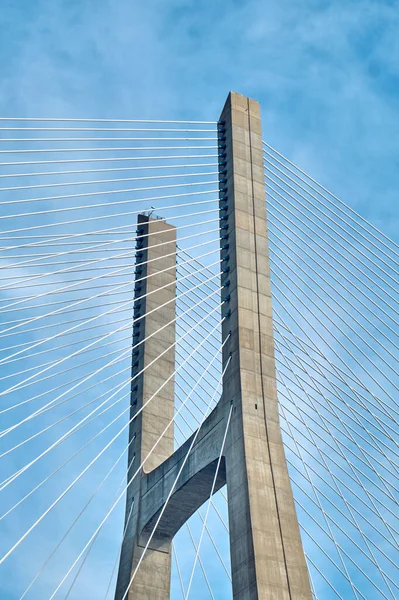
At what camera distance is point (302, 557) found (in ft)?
64.9

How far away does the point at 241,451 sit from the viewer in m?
20.6

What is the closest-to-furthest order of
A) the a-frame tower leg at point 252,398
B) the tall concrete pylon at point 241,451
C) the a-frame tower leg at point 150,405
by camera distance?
the a-frame tower leg at point 252,398
the tall concrete pylon at point 241,451
the a-frame tower leg at point 150,405

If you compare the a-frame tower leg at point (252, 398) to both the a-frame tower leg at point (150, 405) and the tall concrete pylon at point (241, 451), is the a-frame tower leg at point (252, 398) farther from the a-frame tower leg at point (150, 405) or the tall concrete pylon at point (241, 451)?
the a-frame tower leg at point (150, 405)

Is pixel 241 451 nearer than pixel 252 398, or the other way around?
pixel 241 451

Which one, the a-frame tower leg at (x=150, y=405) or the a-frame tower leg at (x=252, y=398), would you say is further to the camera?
the a-frame tower leg at (x=150, y=405)

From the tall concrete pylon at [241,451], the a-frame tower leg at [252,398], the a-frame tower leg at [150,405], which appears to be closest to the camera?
the a-frame tower leg at [252,398]

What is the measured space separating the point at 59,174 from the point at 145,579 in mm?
11831

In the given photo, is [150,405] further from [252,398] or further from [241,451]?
[241,451]

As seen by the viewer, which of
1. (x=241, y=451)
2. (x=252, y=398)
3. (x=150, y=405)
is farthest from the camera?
(x=150, y=405)

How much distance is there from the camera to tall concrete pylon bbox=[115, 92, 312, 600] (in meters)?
19.5

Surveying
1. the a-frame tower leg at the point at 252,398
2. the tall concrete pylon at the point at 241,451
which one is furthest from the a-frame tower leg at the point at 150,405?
the a-frame tower leg at the point at 252,398

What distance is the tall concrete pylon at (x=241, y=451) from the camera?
19.5 m

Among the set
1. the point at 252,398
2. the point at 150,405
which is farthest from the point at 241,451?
the point at 150,405

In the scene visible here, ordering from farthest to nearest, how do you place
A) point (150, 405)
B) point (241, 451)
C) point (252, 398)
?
point (150, 405), point (252, 398), point (241, 451)
